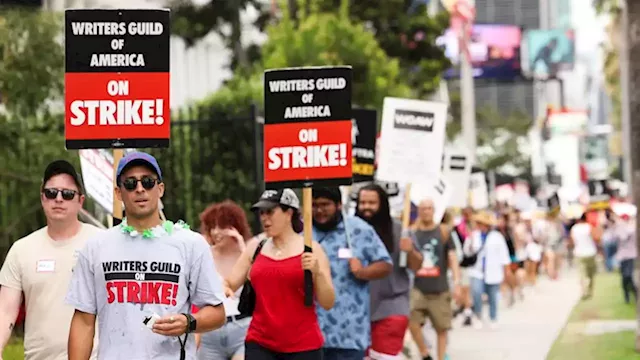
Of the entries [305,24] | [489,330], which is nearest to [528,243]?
[305,24]

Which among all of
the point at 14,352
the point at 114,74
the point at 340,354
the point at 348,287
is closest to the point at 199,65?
the point at 14,352

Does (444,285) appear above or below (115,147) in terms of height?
below

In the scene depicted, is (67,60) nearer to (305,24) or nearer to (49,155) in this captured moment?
(49,155)

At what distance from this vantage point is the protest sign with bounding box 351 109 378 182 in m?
14.5

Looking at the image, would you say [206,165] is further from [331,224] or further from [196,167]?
[331,224]

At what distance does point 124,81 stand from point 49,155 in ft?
27.1

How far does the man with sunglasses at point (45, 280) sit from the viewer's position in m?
7.32

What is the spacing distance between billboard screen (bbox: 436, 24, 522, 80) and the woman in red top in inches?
3294

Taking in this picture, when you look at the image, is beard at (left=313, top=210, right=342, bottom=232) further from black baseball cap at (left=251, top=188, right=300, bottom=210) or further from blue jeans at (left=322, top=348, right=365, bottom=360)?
black baseball cap at (left=251, top=188, right=300, bottom=210)

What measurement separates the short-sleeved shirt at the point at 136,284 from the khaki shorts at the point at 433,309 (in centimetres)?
911

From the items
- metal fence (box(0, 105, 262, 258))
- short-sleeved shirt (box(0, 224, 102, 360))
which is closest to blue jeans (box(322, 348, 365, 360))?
short-sleeved shirt (box(0, 224, 102, 360))

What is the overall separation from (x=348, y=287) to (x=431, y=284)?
5362 millimetres

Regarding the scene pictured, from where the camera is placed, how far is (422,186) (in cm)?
1507

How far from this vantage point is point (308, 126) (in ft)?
31.0
